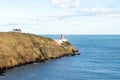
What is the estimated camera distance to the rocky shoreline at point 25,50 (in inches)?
4727

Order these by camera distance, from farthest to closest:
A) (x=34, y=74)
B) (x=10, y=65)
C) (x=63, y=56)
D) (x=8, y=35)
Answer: (x=63, y=56), (x=8, y=35), (x=10, y=65), (x=34, y=74)

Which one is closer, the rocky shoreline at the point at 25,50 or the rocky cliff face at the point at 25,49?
the rocky shoreline at the point at 25,50

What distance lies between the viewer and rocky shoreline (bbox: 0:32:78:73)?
394 ft

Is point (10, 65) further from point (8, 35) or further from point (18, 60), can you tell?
point (8, 35)

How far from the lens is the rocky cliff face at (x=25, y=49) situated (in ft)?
396

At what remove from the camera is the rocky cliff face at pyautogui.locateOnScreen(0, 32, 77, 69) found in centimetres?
12077

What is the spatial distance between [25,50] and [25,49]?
989mm

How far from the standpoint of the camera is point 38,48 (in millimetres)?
145500

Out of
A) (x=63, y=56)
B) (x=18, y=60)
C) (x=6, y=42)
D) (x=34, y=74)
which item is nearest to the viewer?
(x=34, y=74)

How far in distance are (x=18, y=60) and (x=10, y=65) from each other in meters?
8.23

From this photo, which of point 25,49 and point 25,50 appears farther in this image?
point 25,49

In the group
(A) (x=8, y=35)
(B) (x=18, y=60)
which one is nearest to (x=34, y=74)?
(B) (x=18, y=60)

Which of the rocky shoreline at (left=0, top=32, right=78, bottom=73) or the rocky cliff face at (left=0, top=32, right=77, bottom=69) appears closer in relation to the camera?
the rocky shoreline at (left=0, top=32, right=78, bottom=73)

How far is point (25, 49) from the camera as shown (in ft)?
449
